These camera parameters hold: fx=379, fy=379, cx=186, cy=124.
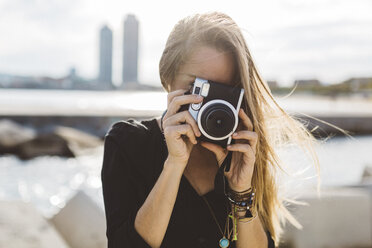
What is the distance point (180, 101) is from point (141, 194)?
356 millimetres

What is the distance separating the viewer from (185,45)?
1.38m

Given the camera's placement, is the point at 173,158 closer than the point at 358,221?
Yes

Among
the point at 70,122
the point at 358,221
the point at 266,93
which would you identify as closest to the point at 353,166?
the point at 358,221

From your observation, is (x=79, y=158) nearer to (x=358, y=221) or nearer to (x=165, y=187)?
(x=358, y=221)

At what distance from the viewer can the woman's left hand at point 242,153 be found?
4.32 feet

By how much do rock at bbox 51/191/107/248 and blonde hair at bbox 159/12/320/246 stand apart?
182 centimetres

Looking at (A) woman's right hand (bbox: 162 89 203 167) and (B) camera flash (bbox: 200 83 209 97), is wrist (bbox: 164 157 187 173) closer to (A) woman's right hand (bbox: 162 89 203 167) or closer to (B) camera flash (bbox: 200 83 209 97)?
(A) woman's right hand (bbox: 162 89 203 167)

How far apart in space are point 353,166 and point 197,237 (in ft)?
32.3

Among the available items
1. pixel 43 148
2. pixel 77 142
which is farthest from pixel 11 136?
pixel 77 142

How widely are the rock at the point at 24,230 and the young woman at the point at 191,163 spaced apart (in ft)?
5.50

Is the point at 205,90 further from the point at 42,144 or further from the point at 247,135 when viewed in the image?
the point at 42,144

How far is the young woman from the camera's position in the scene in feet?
4.11

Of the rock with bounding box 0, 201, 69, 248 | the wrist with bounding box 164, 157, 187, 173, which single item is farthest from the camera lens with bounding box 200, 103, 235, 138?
the rock with bounding box 0, 201, 69, 248

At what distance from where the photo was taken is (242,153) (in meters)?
1.38
